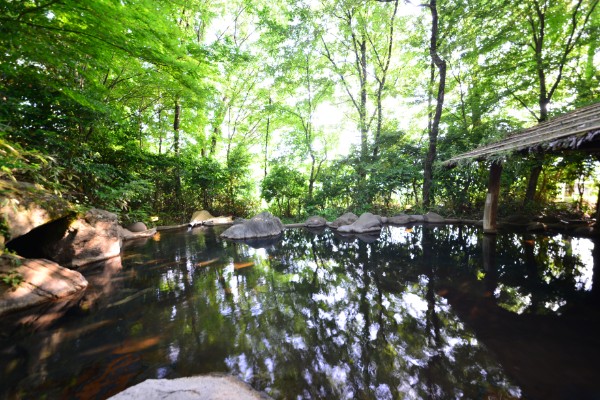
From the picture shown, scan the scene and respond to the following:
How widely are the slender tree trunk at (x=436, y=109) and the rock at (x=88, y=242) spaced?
42.7ft

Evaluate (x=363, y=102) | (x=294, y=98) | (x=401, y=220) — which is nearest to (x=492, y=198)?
(x=401, y=220)

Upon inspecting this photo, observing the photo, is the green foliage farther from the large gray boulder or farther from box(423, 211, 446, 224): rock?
the large gray boulder

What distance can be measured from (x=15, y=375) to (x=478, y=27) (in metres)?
15.8

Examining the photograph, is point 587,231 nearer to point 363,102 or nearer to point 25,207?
point 363,102

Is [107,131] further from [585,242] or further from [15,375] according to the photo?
[585,242]

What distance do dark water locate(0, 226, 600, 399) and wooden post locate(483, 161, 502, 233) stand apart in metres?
2.61

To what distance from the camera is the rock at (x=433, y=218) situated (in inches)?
454

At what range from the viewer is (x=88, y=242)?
6.24 meters

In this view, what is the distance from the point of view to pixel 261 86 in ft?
58.4

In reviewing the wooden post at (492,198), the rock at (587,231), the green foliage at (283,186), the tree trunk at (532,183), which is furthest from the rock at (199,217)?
the rock at (587,231)

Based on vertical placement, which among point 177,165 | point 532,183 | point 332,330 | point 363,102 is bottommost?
point 332,330

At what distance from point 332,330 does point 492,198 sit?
826 cm

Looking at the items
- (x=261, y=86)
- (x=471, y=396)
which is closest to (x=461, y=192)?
(x=471, y=396)

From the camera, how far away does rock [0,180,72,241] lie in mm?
4277
